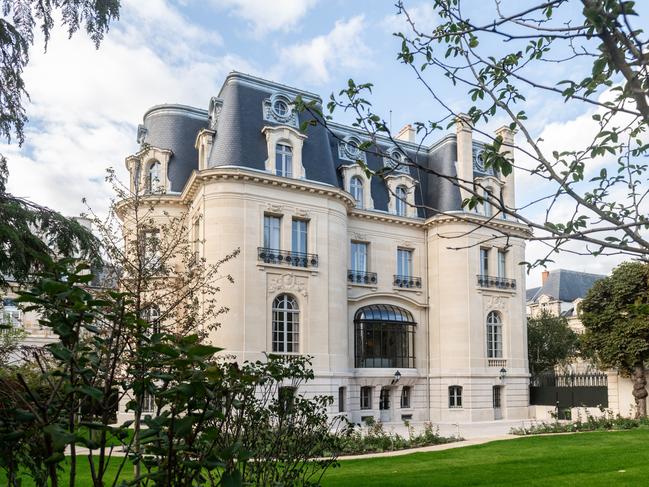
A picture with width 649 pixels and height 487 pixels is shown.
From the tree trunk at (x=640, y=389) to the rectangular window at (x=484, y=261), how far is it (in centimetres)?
840

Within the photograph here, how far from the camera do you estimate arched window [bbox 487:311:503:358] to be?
103 ft

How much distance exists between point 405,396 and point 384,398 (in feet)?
4.59

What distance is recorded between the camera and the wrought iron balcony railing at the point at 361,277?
29361 mm

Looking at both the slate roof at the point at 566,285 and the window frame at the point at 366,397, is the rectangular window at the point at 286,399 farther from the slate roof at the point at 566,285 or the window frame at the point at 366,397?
the slate roof at the point at 566,285

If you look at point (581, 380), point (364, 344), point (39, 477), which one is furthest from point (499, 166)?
point (581, 380)

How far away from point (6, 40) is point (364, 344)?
22664 mm

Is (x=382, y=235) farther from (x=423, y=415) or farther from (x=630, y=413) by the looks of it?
(x=630, y=413)

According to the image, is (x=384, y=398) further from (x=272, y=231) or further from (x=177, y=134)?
(x=177, y=134)

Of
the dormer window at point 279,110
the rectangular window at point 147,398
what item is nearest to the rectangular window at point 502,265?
the dormer window at point 279,110

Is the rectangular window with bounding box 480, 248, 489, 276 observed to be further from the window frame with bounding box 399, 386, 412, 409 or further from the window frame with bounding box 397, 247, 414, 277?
the window frame with bounding box 399, 386, 412, 409

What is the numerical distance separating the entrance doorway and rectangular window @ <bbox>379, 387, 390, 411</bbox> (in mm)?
5697

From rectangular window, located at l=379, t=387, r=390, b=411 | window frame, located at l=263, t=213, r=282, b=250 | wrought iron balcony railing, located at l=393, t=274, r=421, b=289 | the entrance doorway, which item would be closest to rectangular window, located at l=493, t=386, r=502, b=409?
the entrance doorway

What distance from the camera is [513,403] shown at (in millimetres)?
31219

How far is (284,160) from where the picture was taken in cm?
2648
